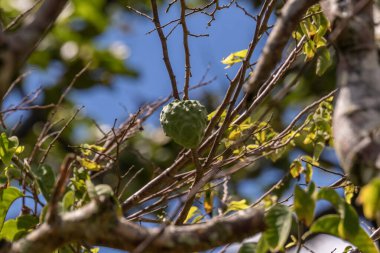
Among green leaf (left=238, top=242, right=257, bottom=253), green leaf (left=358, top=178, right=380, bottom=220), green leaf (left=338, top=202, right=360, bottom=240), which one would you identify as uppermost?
green leaf (left=238, top=242, right=257, bottom=253)

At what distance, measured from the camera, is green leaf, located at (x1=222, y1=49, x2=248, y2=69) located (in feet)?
8.93

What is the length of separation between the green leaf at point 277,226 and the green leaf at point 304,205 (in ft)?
0.12

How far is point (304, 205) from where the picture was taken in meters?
1.69

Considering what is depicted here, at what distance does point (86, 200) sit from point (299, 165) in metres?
1.11

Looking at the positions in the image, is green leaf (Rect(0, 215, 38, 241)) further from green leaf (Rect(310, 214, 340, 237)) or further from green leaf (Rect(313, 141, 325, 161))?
green leaf (Rect(313, 141, 325, 161))

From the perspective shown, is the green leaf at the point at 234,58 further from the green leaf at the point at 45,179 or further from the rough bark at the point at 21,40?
the rough bark at the point at 21,40

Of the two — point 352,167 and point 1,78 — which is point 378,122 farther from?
point 1,78

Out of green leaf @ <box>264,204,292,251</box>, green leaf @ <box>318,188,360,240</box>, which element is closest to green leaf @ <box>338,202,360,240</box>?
green leaf @ <box>318,188,360,240</box>

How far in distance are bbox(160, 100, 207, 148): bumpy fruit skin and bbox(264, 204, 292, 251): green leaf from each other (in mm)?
746

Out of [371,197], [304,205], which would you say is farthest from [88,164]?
[371,197]

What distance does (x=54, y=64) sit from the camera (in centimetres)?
730

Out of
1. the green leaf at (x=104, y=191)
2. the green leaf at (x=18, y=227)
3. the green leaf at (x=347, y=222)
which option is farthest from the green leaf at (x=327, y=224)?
the green leaf at (x=18, y=227)

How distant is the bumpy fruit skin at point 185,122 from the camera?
7.80 feet

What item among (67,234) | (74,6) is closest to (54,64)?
(74,6)
